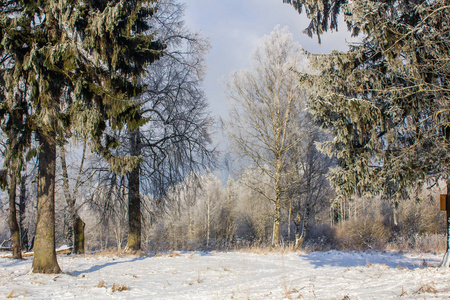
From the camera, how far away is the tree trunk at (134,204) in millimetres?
11781

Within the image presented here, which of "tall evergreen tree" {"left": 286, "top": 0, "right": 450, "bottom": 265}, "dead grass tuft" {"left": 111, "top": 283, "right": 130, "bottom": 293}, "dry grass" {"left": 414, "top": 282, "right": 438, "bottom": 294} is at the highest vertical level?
"tall evergreen tree" {"left": 286, "top": 0, "right": 450, "bottom": 265}

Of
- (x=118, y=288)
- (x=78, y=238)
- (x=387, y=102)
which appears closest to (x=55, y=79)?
(x=118, y=288)

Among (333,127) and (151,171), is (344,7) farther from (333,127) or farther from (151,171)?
(151,171)

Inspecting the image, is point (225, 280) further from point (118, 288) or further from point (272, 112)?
point (272, 112)

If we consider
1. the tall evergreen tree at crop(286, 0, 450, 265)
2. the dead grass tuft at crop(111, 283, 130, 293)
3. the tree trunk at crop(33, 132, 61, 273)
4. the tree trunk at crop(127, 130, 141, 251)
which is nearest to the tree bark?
the tree trunk at crop(127, 130, 141, 251)

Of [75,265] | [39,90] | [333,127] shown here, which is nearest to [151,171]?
[75,265]

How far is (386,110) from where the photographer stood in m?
6.89

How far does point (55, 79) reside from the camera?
7199mm

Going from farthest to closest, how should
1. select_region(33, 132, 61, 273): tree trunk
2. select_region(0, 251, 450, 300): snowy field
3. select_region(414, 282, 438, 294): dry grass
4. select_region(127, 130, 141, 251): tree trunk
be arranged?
select_region(127, 130, 141, 251): tree trunk, select_region(33, 132, 61, 273): tree trunk, select_region(0, 251, 450, 300): snowy field, select_region(414, 282, 438, 294): dry grass

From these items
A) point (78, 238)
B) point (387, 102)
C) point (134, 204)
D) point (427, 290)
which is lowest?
point (78, 238)

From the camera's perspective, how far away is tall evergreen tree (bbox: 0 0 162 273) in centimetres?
673

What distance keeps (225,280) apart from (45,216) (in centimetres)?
435

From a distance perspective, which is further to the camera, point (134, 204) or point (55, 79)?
point (134, 204)

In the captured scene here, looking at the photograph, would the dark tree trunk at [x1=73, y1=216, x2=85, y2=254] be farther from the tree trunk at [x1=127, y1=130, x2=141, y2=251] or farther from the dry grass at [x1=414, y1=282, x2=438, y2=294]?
the dry grass at [x1=414, y1=282, x2=438, y2=294]
